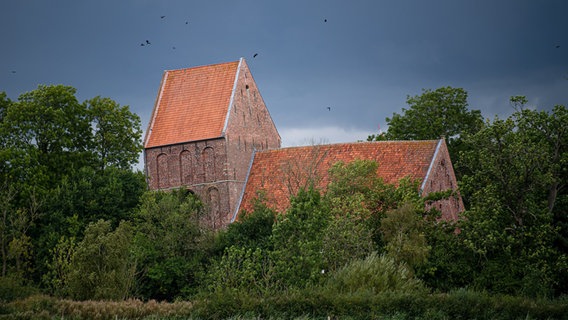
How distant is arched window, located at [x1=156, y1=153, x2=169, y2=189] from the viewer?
164 feet

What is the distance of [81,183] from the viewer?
4381 centimetres

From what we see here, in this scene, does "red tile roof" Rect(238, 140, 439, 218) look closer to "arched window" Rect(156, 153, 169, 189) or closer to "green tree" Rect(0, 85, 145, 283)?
"arched window" Rect(156, 153, 169, 189)

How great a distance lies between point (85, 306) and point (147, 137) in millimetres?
26474

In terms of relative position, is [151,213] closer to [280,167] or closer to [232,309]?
[280,167]

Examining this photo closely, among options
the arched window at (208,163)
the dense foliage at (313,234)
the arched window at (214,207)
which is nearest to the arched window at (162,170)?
the arched window at (208,163)

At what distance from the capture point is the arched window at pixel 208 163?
48.6 metres

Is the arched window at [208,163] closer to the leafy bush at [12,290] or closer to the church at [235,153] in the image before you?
the church at [235,153]

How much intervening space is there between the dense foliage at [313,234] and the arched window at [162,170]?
13.5ft

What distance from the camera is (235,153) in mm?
49094

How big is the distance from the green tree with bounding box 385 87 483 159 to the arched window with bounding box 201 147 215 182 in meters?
13.8

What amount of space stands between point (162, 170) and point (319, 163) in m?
10.6

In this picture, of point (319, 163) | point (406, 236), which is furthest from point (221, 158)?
point (406, 236)

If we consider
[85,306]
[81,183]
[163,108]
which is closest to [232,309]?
[85,306]

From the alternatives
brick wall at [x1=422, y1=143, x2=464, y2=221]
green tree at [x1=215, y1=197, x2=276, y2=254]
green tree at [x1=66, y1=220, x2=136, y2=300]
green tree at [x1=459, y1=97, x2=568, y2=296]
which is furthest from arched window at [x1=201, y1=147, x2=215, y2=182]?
green tree at [x1=459, y1=97, x2=568, y2=296]
